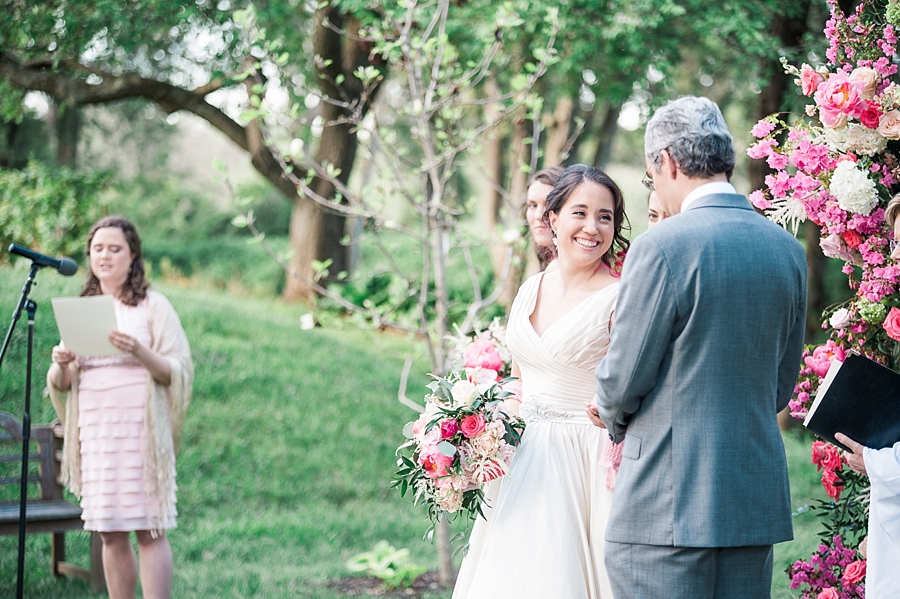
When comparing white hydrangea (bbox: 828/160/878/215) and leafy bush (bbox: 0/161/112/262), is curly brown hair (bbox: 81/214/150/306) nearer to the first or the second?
white hydrangea (bbox: 828/160/878/215)

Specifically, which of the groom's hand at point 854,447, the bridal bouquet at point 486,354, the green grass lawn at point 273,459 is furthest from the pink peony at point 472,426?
the green grass lawn at point 273,459

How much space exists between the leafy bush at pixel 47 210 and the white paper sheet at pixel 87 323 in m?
7.27

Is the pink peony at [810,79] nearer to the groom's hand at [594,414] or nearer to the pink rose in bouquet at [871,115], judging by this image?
the pink rose in bouquet at [871,115]

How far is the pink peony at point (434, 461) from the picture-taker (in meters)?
2.86

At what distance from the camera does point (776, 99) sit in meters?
8.19

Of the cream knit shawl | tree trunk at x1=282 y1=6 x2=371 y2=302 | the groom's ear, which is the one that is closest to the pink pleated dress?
the cream knit shawl

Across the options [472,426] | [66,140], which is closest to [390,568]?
[472,426]

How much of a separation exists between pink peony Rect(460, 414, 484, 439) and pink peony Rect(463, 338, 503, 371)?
2.87 feet

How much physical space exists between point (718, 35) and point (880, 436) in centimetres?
558

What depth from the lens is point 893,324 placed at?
308 cm

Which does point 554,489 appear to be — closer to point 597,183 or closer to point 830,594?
point 597,183

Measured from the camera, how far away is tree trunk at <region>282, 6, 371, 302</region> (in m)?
9.97

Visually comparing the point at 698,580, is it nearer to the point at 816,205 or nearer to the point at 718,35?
the point at 816,205

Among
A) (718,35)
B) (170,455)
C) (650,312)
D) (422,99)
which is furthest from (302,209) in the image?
(650,312)
